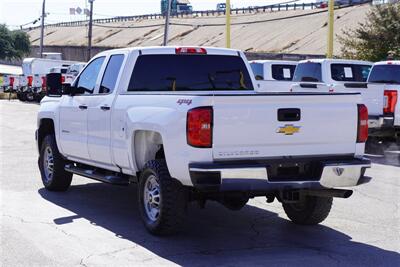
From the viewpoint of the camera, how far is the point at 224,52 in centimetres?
865

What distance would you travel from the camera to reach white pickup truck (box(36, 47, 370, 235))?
6320 mm

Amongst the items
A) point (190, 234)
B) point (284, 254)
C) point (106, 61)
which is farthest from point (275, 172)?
point (106, 61)

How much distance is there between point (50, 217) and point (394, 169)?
23.0 feet

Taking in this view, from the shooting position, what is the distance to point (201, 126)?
20.6ft

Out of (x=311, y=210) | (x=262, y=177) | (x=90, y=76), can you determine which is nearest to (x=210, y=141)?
(x=262, y=177)

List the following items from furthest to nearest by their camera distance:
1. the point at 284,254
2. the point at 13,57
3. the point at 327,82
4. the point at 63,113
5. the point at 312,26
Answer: the point at 13,57, the point at 312,26, the point at 327,82, the point at 63,113, the point at 284,254

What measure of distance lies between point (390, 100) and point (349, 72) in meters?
3.10

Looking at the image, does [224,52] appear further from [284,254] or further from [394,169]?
[394,169]

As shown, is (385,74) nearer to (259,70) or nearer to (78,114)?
(259,70)

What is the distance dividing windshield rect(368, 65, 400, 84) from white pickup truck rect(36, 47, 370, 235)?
757cm

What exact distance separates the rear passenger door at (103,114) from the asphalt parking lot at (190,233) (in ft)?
2.44

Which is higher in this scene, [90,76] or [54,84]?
[90,76]

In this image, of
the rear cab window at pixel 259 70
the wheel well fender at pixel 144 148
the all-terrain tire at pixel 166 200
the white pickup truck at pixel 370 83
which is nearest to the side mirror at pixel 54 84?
the wheel well fender at pixel 144 148

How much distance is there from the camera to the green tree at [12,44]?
304 ft
